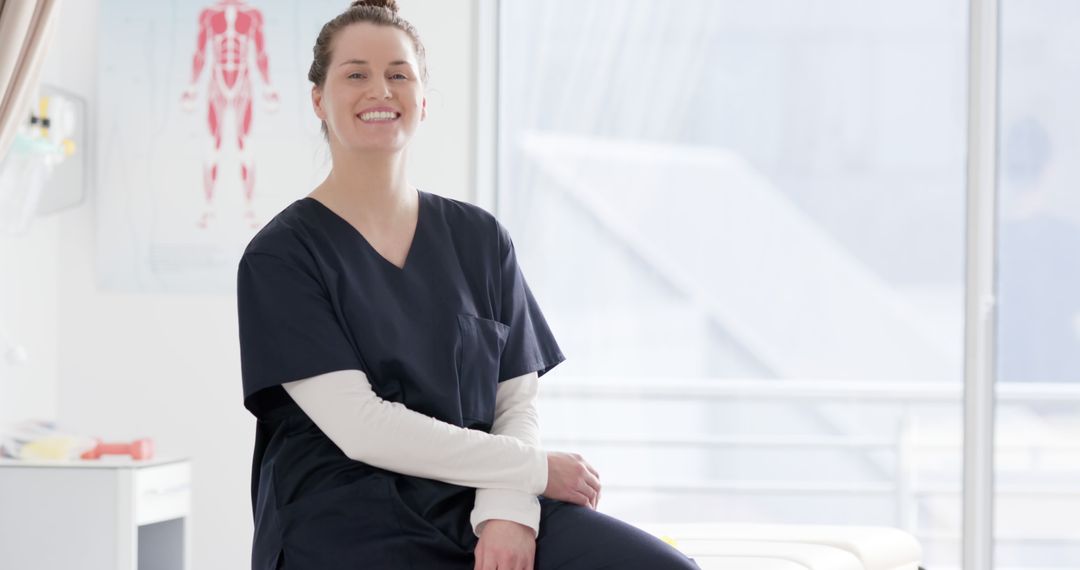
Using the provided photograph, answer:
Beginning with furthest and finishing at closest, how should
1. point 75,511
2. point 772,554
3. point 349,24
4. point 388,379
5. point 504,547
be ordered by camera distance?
point 75,511
point 772,554
point 349,24
point 388,379
point 504,547

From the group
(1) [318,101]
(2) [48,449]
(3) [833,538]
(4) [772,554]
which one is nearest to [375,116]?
(1) [318,101]

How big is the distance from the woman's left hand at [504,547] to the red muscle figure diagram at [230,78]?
2.33 metres

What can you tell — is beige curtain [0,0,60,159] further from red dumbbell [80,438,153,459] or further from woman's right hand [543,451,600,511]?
woman's right hand [543,451,600,511]

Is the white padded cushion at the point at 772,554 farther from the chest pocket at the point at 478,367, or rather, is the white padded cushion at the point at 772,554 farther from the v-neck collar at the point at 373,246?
the v-neck collar at the point at 373,246

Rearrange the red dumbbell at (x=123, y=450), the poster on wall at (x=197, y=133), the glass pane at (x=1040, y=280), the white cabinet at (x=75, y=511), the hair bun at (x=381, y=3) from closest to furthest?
the hair bun at (x=381, y=3)
the white cabinet at (x=75, y=511)
the red dumbbell at (x=123, y=450)
the glass pane at (x=1040, y=280)
the poster on wall at (x=197, y=133)

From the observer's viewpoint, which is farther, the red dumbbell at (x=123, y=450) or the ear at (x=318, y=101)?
the red dumbbell at (x=123, y=450)

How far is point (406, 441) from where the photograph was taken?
1.47m

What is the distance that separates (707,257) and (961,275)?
0.74 m

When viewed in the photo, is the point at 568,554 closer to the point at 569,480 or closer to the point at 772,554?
the point at 569,480

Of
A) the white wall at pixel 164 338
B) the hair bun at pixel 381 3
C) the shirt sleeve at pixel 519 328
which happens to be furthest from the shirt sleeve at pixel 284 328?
the white wall at pixel 164 338

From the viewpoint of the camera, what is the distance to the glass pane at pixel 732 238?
3582 mm

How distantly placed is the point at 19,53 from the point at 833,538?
209cm

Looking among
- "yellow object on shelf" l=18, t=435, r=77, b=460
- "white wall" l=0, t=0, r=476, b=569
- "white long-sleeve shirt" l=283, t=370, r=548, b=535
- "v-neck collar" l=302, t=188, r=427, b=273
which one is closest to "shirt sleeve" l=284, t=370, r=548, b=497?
"white long-sleeve shirt" l=283, t=370, r=548, b=535

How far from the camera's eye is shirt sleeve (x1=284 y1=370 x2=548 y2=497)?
146 centimetres
